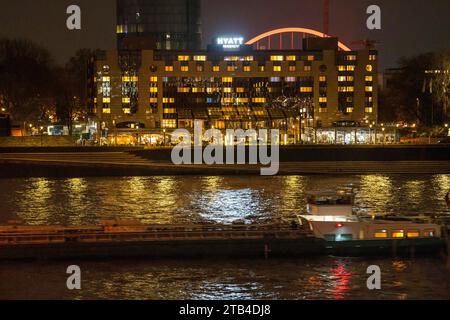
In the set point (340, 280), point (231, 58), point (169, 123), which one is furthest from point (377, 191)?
point (231, 58)

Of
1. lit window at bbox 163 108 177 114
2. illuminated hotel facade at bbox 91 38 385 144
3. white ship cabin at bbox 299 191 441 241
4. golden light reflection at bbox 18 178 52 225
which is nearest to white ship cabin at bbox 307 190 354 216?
white ship cabin at bbox 299 191 441 241

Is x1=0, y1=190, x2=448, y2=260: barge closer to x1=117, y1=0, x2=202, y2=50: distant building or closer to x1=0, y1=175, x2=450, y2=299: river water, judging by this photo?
x1=0, y1=175, x2=450, y2=299: river water

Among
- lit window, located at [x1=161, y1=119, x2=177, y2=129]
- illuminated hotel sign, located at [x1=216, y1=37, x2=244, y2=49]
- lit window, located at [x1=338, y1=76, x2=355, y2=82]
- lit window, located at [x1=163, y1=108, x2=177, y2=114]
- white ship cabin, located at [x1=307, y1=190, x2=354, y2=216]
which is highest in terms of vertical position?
illuminated hotel sign, located at [x1=216, y1=37, x2=244, y2=49]

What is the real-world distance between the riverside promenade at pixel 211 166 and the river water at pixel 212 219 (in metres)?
3.66

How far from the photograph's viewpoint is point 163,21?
179 meters

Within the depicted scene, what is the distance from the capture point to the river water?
939 inches

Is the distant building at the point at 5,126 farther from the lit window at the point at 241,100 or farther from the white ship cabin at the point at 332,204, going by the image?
the white ship cabin at the point at 332,204

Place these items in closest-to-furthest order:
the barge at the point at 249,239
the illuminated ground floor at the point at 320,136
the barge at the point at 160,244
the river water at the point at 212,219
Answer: the river water at the point at 212,219 < the barge at the point at 160,244 < the barge at the point at 249,239 < the illuminated ground floor at the point at 320,136

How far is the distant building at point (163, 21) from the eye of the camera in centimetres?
17775

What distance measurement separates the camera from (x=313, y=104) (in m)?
130

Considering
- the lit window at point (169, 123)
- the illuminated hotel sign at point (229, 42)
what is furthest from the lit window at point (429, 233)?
the illuminated hotel sign at point (229, 42)

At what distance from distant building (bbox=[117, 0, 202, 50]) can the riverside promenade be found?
349 ft

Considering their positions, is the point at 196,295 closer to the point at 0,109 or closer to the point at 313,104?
the point at 0,109

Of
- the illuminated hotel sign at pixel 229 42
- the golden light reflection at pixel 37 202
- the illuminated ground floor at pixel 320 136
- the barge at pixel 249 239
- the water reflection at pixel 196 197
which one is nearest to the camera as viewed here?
the barge at pixel 249 239
